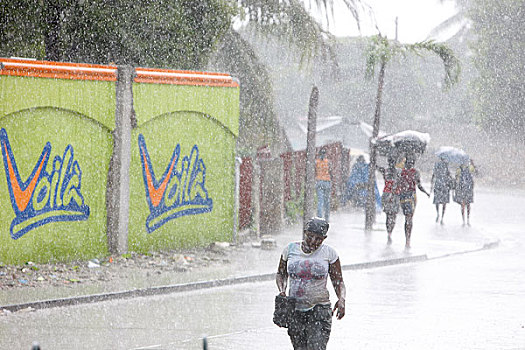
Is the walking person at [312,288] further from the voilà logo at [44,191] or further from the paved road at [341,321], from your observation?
the voilà logo at [44,191]

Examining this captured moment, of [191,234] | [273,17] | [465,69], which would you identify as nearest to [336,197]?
[273,17]

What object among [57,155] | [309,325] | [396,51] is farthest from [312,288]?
[396,51]

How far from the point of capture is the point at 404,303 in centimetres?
1252

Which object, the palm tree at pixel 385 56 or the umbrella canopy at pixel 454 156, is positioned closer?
the palm tree at pixel 385 56

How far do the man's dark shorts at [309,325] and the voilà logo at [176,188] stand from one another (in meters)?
9.41

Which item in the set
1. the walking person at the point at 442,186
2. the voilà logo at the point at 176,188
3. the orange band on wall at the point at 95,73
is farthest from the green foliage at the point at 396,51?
the voilà logo at the point at 176,188

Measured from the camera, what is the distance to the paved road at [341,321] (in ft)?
32.0

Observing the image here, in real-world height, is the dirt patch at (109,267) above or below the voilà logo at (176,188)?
below

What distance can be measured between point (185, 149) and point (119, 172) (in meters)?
1.67

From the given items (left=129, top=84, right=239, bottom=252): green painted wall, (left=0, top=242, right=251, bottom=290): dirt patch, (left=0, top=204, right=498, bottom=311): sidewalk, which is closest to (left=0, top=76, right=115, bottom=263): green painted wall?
(left=0, top=242, right=251, bottom=290): dirt patch

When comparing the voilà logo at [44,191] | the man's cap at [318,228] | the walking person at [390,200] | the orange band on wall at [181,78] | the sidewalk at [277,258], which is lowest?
the sidewalk at [277,258]

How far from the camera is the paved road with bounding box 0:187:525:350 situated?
32.0 ft

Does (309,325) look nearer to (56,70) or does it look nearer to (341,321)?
(341,321)

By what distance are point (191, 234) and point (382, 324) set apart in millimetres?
6779
